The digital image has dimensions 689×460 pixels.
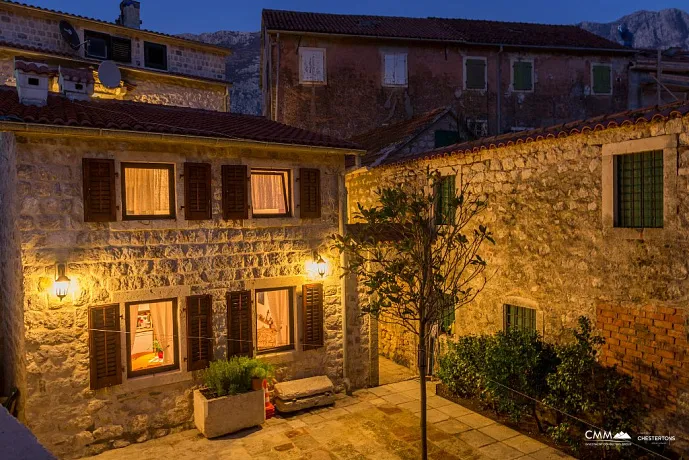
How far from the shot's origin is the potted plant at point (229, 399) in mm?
8328

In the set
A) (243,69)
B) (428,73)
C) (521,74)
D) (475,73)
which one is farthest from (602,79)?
(243,69)

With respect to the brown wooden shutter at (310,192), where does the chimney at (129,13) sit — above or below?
above

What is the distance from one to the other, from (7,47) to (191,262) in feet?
39.7

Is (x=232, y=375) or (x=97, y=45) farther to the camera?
(x=97, y=45)

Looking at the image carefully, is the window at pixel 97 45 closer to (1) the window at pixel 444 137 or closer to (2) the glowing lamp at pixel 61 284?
(1) the window at pixel 444 137

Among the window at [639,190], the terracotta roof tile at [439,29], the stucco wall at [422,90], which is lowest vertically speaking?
the window at [639,190]

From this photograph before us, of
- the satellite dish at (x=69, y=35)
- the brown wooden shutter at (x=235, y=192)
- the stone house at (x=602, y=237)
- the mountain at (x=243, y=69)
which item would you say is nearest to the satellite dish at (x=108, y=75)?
the brown wooden shutter at (x=235, y=192)

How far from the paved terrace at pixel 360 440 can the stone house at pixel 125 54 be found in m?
12.5

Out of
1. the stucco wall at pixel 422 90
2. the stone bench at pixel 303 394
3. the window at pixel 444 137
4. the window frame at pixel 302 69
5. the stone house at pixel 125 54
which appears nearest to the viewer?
the stone bench at pixel 303 394

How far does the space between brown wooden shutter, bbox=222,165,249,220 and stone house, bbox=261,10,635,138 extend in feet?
33.8

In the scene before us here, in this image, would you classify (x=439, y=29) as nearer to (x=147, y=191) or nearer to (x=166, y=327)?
(x=147, y=191)

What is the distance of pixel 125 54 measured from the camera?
1906 cm

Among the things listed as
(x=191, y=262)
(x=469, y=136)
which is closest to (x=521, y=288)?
(x=191, y=262)

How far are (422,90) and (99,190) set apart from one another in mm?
15228
